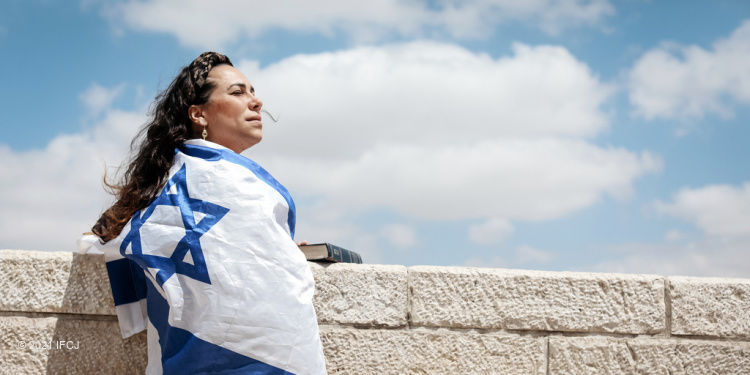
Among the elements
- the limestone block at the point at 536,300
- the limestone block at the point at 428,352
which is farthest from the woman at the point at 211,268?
the limestone block at the point at 536,300

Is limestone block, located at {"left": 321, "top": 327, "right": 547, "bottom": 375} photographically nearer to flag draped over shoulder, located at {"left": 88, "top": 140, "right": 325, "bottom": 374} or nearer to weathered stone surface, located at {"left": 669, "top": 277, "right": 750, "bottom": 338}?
flag draped over shoulder, located at {"left": 88, "top": 140, "right": 325, "bottom": 374}

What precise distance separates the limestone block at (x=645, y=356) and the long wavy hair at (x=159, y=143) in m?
1.95

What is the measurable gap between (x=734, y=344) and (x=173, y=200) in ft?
8.88

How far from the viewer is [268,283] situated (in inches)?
77.2

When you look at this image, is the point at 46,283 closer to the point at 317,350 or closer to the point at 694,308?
the point at 317,350

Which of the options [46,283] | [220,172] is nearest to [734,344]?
[220,172]

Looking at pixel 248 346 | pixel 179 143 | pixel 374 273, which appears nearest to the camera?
pixel 248 346

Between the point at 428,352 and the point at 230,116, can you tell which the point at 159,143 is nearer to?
the point at 230,116

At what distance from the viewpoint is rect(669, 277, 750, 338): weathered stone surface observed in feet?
9.05

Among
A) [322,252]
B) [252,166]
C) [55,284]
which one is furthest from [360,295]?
[55,284]

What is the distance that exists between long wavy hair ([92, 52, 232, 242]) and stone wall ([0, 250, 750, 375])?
1.18ft

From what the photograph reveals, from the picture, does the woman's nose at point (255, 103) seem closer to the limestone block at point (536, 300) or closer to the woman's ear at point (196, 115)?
the woman's ear at point (196, 115)

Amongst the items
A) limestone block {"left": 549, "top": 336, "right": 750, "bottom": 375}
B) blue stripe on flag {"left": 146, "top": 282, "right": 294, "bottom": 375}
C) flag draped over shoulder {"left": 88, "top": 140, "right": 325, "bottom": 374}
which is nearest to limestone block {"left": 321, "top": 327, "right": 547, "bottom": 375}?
limestone block {"left": 549, "top": 336, "right": 750, "bottom": 375}

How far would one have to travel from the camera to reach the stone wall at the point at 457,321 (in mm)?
2551
